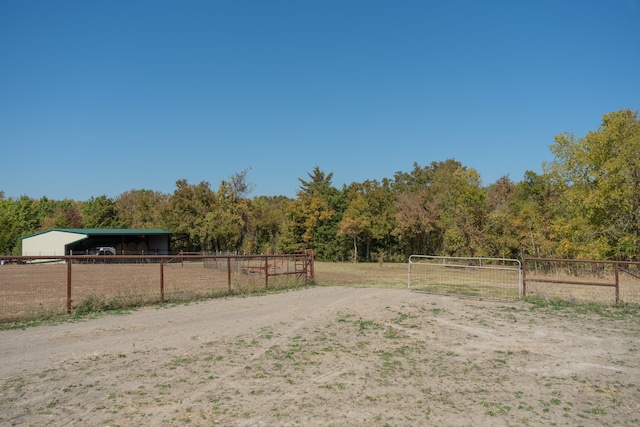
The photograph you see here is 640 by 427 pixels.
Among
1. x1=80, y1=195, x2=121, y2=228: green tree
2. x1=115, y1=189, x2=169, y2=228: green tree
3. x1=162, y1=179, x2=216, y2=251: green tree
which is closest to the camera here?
x1=162, y1=179, x2=216, y2=251: green tree

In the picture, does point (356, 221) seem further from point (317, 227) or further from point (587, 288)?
point (587, 288)

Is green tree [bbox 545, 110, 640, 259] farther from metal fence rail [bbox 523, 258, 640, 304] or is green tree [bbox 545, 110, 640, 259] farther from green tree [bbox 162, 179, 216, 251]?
green tree [bbox 162, 179, 216, 251]

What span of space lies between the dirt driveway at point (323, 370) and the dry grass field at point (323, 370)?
28mm

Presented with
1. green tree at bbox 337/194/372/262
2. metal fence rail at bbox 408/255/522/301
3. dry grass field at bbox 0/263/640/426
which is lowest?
metal fence rail at bbox 408/255/522/301

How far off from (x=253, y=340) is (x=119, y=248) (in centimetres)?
5374

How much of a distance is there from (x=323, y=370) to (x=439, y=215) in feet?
134

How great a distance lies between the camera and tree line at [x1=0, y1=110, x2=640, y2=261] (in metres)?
27.6

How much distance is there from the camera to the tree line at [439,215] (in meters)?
27.6

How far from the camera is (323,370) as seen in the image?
669 centimetres

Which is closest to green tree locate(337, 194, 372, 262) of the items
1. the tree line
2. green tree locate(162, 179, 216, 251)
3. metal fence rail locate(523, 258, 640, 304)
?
the tree line

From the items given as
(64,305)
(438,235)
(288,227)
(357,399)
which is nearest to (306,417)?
(357,399)

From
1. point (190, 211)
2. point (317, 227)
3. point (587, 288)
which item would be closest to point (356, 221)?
point (317, 227)

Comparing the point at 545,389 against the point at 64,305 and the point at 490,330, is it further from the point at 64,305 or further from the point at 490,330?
the point at 64,305

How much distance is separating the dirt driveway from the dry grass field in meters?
0.03
